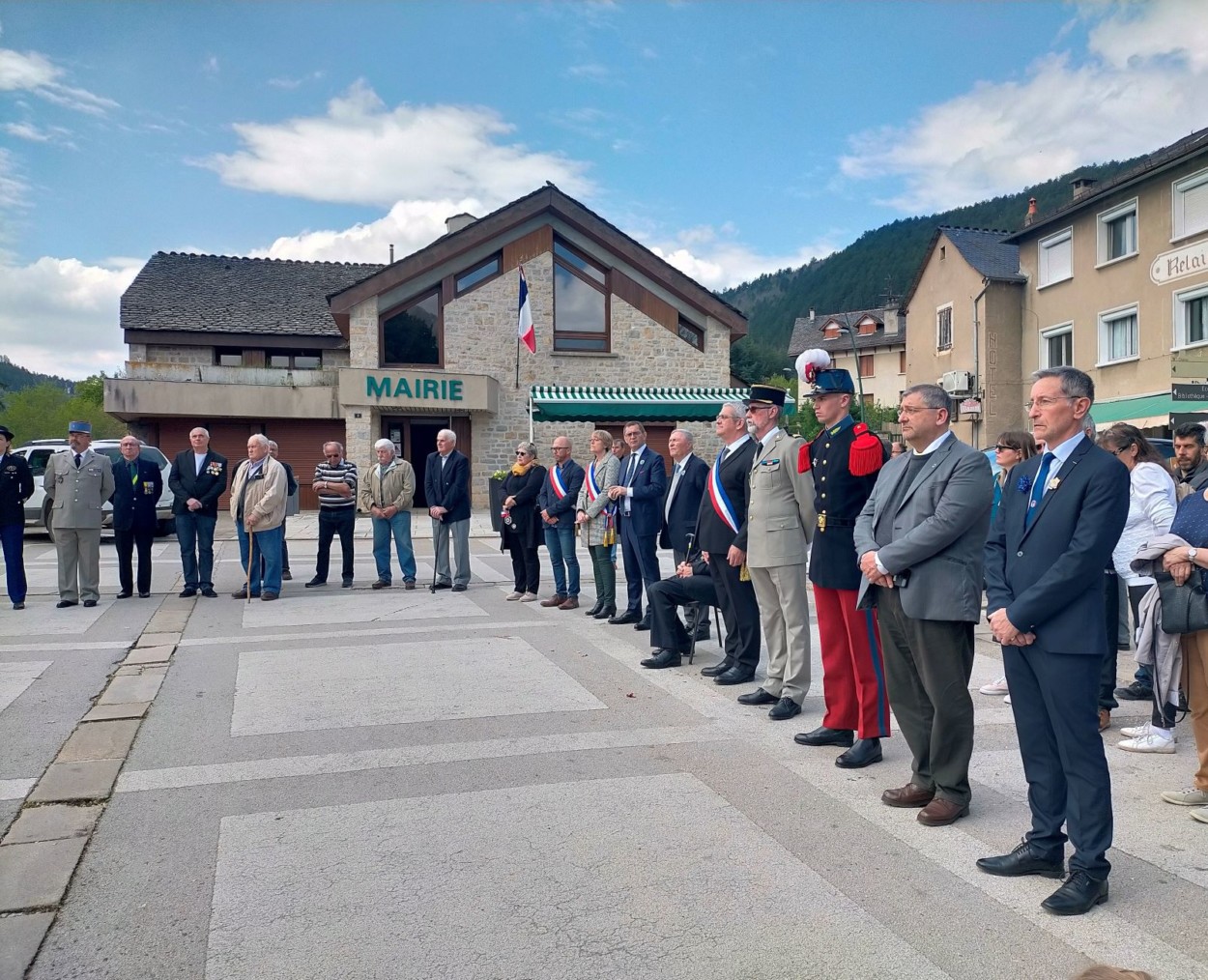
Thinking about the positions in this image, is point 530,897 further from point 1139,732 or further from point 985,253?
point 985,253

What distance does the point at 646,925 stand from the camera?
3314mm

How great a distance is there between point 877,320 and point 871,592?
6580 centimetres

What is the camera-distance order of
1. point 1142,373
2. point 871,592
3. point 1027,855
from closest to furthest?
point 1027,855, point 871,592, point 1142,373

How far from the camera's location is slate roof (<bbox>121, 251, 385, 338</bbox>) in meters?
29.2

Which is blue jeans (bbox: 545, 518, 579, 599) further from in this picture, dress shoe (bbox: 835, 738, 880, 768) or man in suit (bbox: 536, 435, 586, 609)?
dress shoe (bbox: 835, 738, 880, 768)

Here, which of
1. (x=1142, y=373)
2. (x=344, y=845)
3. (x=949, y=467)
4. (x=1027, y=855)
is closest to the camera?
(x=1027, y=855)

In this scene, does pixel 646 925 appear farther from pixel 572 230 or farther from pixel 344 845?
pixel 572 230

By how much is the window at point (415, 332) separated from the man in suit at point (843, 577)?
73.7 feet

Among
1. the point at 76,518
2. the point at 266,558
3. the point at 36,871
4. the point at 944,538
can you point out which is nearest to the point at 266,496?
the point at 266,558

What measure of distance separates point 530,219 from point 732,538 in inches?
886

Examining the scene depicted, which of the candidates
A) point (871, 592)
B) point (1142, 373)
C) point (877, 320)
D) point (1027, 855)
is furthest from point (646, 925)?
point (877, 320)

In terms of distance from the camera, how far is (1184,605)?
4441 mm

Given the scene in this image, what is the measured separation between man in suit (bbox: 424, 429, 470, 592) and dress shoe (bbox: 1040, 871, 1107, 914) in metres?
9.28

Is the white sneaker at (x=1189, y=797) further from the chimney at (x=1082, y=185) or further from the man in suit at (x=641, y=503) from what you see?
the chimney at (x=1082, y=185)
